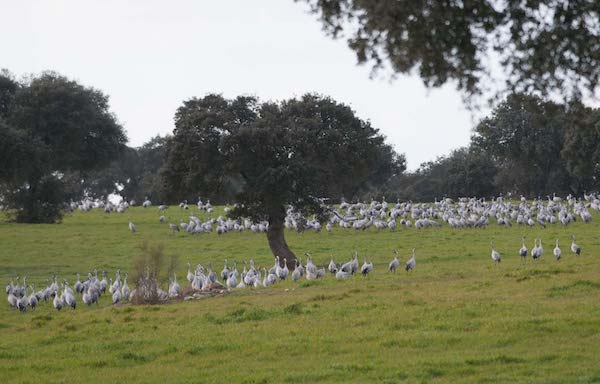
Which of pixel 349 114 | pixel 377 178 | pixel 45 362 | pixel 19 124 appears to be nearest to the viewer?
pixel 45 362

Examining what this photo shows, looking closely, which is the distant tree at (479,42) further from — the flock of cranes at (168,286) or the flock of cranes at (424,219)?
the flock of cranes at (424,219)

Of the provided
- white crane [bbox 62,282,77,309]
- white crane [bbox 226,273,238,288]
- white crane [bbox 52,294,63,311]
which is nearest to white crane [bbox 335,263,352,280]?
white crane [bbox 226,273,238,288]

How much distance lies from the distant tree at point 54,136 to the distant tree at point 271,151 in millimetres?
24799

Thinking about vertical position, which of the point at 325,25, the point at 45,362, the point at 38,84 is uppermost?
the point at 38,84

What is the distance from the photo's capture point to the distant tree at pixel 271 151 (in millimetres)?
40219

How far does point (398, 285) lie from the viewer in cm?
3123

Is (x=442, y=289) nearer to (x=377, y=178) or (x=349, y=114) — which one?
(x=349, y=114)

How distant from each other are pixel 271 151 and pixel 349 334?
19785mm

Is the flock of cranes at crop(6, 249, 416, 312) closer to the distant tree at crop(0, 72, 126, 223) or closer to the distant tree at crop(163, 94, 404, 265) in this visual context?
the distant tree at crop(163, 94, 404, 265)

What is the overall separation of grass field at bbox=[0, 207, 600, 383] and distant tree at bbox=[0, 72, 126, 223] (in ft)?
115

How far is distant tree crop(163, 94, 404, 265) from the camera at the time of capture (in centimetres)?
4022

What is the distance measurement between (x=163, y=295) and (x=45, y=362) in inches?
444

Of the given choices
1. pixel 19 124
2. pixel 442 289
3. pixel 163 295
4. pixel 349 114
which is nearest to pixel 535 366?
pixel 442 289

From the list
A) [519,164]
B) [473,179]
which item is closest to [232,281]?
[519,164]
